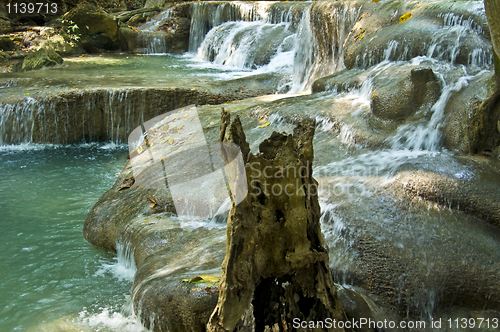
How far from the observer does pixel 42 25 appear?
14.6 metres

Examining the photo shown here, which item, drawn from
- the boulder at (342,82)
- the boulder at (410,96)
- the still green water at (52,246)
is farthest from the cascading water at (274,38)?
the still green water at (52,246)

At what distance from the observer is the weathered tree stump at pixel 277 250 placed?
2385mm

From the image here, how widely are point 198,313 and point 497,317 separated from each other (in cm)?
200

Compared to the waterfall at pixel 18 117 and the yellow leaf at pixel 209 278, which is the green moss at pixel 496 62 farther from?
the waterfall at pixel 18 117

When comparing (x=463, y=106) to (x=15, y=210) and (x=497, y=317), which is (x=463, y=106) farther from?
(x=15, y=210)

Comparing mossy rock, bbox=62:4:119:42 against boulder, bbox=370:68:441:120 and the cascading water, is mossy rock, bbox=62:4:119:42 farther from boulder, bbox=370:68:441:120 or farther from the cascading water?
boulder, bbox=370:68:441:120

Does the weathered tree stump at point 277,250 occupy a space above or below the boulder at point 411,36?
below

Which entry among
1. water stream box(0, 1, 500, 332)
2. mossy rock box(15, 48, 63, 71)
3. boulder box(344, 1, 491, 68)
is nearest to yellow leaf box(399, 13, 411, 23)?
boulder box(344, 1, 491, 68)

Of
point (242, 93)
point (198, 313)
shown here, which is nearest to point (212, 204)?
point (198, 313)

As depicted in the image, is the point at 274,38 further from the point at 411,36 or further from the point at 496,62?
the point at 496,62

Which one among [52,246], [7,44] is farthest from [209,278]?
[7,44]

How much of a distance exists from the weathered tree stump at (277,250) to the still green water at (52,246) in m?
1.54

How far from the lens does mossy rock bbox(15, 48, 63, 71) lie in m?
10.7

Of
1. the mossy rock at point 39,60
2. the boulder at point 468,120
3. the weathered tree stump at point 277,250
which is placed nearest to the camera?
the weathered tree stump at point 277,250
